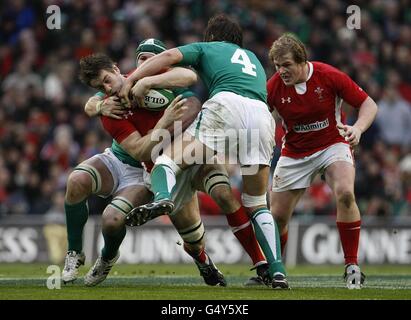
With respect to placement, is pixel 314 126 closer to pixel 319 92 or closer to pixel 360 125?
pixel 319 92

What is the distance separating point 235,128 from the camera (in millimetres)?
8531

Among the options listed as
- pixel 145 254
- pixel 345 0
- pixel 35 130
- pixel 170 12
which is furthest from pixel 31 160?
pixel 345 0

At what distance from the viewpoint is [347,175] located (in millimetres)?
9195

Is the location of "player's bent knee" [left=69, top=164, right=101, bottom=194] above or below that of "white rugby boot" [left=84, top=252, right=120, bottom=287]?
above

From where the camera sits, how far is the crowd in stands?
17266mm

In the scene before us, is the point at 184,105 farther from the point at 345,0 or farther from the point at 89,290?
the point at 345,0

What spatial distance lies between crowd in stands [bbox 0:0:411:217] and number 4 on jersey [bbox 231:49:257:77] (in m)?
7.67

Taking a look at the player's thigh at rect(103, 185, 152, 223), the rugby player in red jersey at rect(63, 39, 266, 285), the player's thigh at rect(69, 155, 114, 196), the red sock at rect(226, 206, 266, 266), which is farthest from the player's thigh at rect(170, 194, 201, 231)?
the player's thigh at rect(69, 155, 114, 196)

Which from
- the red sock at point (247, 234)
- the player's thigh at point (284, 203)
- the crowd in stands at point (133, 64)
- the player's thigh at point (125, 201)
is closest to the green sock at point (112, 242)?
the player's thigh at point (125, 201)

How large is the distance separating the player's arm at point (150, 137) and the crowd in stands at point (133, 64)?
7.60m

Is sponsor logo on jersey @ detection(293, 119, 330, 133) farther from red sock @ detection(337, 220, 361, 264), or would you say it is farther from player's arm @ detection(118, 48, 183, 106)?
player's arm @ detection(118, 48, 183, 106)

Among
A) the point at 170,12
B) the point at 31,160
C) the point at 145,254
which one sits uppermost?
the point at 170,12
